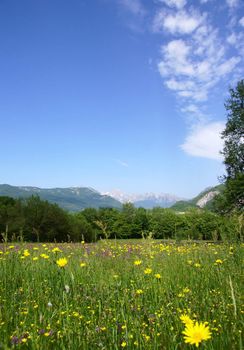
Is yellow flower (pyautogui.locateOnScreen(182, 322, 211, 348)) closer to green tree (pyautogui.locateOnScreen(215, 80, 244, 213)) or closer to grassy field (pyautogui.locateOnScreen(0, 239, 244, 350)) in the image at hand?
grassy field (pyautogui.locateOnScreen(0, 239, 244, 350))

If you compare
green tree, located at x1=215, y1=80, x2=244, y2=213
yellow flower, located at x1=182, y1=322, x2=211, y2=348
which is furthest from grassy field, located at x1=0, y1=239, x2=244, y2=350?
green tree, located at x1=215, y1=80, x2=244, y2=213

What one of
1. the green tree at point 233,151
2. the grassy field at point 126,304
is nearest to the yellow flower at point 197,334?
the grassy field at point 126,304

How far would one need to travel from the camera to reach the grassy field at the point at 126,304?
2.53 meters

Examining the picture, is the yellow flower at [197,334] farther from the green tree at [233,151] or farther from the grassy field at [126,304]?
the green tree at [233,151]

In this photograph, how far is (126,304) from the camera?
3.33 m

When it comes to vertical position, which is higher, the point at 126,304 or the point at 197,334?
the point at 197,334

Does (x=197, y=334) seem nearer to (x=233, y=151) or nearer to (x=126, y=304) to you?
(x=126, y=304)

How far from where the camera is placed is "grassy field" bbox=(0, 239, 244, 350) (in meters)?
2.53

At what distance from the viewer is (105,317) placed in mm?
3389

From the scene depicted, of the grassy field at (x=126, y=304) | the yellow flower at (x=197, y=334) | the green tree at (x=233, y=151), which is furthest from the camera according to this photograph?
the green tree at (x=233, y=151)

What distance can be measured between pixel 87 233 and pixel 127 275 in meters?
34.2

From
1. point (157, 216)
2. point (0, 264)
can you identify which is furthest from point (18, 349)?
point (157, 216)

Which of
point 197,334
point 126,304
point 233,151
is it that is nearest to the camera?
point 197,334

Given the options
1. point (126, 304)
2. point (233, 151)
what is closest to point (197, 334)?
point (126, 304)
